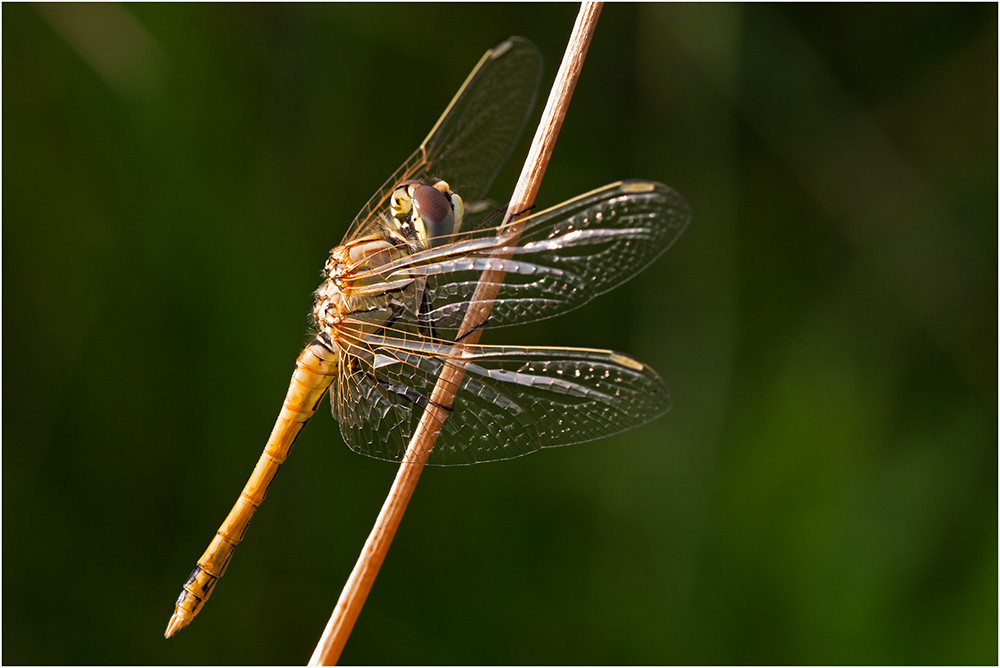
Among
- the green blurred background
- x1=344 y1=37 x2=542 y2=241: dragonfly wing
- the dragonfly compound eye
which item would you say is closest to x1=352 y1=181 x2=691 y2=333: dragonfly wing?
the dragonfly compound eye

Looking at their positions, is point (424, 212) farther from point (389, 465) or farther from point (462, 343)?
point (389, 465)

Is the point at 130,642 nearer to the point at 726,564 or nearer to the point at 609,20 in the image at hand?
the point at 726,564

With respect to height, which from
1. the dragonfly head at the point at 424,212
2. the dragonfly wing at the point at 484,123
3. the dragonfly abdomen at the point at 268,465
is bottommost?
the dragonfly abdomen at the point at 268,465

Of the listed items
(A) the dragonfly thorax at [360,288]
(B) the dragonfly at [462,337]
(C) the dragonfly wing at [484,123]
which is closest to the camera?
(B) the dragonfly at [462,337]

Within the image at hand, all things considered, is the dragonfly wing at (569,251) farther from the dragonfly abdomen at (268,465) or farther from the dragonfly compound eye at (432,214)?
the dragonfly abdomen at (268,465)

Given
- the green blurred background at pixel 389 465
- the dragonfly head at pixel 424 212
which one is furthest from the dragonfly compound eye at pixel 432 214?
the green blurred background at pixel 389 465

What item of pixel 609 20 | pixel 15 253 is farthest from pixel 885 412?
pixel 15 253

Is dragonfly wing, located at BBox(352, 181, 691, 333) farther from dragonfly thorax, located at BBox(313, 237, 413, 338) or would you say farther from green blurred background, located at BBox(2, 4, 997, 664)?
green blurred background, located at BBox(2, 4, 997, 664)
